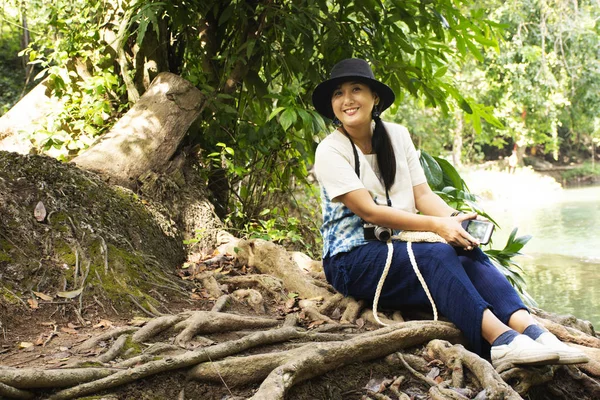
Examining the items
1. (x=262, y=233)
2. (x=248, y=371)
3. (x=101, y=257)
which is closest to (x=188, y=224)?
(x=262, y=233)

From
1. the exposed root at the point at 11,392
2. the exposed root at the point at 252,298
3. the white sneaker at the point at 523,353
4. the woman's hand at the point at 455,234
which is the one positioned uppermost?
the woman's hand at the point at 455,234

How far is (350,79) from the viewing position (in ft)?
10.2

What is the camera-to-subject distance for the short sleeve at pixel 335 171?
3002mm

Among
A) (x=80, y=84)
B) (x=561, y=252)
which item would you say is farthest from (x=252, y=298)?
(x=561, y=252)

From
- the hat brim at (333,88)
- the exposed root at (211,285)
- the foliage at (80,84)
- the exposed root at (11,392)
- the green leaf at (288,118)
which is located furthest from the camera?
the foliage at (80,84)

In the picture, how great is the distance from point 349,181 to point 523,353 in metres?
1.07

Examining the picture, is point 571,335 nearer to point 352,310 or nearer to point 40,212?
point 352,310

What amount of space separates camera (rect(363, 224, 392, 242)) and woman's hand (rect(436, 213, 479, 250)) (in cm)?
24

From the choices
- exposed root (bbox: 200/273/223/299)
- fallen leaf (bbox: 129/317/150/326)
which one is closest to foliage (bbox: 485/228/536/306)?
exposed root (bbox: 200/273/223/299)

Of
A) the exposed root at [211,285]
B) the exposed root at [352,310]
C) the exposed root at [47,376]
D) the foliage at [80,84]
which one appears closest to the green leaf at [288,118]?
the exposed root at [211,285]

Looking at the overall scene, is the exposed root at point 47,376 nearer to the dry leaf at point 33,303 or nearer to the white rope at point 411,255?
the dry leaf at point 33,303

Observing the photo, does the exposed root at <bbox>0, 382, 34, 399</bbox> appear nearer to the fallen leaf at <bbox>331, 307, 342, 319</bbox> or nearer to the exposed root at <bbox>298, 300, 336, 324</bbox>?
the exposed root at <bbox>298, 300, 336, 324</bbox>

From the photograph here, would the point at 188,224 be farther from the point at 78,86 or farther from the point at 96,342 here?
the point at 96,342

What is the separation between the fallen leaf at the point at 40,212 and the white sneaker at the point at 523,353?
2.26 metres
